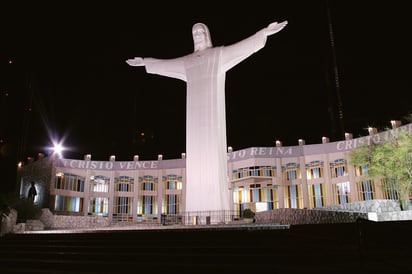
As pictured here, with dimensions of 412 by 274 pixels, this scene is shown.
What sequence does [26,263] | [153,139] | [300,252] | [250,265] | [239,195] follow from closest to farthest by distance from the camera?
[250,265] → [300,252] → [26,263] → [239,195] → [153,139]

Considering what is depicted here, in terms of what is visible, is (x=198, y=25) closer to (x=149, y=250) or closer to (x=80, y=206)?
(x=149, y=250)

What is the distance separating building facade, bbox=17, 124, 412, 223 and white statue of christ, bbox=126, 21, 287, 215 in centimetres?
1108

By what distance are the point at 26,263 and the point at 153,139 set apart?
36.4 m

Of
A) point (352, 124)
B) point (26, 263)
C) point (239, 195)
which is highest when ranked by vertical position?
point (352, 124)

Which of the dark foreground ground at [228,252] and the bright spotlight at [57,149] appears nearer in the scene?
the dark foreground ground at [228,252]

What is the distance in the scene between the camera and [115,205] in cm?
3747

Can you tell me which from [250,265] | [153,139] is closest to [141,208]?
[153,139]

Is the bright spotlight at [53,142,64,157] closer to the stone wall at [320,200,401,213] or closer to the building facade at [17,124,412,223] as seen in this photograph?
the building facade at [17,124,412,223]

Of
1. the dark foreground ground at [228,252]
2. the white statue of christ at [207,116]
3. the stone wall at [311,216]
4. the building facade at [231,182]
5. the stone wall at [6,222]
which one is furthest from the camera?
the building facade at [231,182]

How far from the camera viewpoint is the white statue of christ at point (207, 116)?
58.4 ft

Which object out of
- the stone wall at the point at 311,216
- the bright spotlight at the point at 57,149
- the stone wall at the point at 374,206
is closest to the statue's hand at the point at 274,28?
the stone wall at the point at 311,216

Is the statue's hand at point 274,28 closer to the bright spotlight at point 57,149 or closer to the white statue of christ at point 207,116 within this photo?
the white statue of christ at point 207,116

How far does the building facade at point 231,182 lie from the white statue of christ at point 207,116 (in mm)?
11082

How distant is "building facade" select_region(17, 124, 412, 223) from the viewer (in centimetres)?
3148
